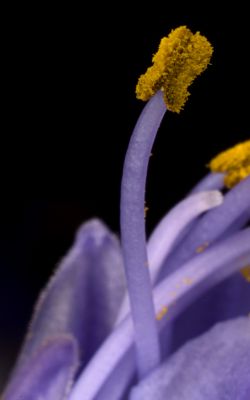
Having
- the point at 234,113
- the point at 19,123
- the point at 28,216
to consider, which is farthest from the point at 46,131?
the point at 234,113

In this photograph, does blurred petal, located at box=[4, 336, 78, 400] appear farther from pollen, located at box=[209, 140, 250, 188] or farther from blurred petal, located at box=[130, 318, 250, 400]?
pollen, located at box=[209, 140, 250, 188]

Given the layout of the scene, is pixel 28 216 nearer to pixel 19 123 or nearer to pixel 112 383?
pixel 19 123

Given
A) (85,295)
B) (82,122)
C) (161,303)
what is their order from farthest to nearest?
1. (82,122)
2. (85,295)
3. (161,303)

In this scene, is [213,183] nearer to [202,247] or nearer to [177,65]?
Answer: [202,247]

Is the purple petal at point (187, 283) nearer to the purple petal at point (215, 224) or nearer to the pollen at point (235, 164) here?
the purple petal at point (215, 224)

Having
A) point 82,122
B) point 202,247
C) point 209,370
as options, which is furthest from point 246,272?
point 82,122

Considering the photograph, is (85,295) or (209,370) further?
(85,295)

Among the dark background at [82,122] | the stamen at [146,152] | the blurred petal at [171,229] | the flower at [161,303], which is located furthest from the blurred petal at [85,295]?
the dark background at [82,122]
